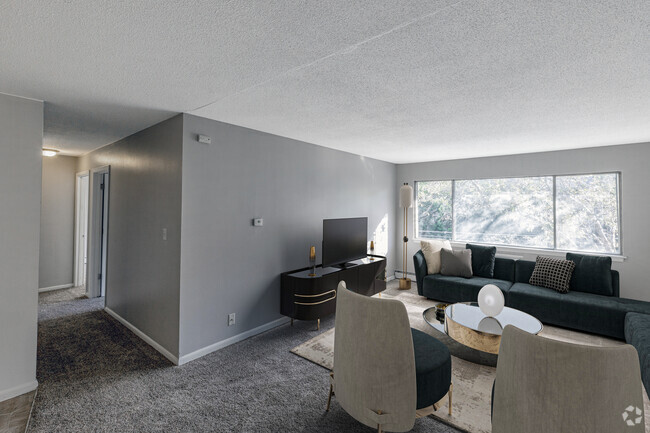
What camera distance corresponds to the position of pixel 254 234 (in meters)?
3.58

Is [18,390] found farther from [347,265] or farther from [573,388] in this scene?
[573,388]

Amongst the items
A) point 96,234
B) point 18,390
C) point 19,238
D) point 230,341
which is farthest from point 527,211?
point 96,234

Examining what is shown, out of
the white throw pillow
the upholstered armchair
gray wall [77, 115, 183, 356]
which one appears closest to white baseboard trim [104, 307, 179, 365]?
gray wall [77, 115, 183, 356]

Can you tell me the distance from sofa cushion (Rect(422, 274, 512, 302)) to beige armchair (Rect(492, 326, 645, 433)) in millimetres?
3076

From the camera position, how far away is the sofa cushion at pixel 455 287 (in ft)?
14.5

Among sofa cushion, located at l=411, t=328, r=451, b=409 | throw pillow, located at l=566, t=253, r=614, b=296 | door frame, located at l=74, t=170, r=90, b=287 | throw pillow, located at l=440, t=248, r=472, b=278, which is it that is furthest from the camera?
door frame, located at l=74, t=170, r=90, b=287

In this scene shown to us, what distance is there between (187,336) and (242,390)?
0.84m

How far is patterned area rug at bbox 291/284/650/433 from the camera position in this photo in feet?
7.23

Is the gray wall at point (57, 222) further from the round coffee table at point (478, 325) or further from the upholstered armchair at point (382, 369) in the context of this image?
the round coffee table at point (478, 325)

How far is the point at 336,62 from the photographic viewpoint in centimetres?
193

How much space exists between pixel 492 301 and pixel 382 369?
1897 millimetres

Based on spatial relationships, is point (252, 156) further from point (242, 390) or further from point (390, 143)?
point (242, 390)

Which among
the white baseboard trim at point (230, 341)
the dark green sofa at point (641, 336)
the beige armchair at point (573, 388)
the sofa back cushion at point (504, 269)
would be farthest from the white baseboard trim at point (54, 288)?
the dark green sofa at point (641, 336)

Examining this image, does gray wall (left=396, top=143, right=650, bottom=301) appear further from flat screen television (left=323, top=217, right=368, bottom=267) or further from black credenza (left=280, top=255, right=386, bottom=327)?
black credenza (left=280, top=255, right=386, bottom=327)
